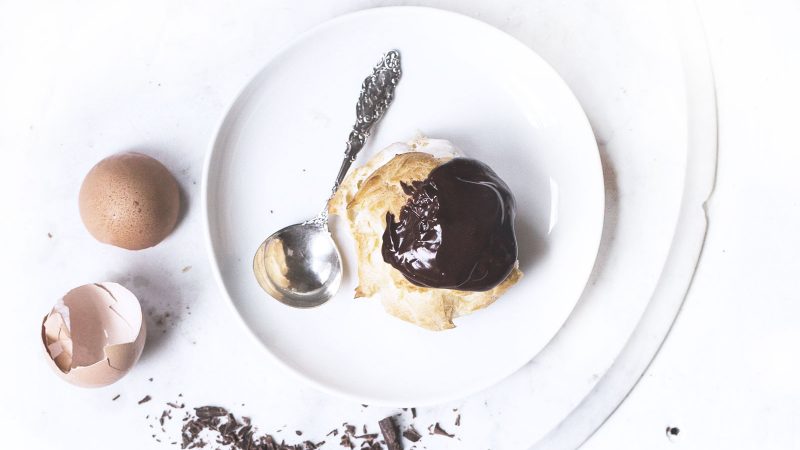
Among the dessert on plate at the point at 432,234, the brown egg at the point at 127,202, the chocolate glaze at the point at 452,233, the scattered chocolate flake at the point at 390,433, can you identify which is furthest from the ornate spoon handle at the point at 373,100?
the scattered chocolate flake at the point at 390,433

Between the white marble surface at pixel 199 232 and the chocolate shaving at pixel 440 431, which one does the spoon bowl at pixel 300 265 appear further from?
Answer: the chocolate shaving at pixel 440 431

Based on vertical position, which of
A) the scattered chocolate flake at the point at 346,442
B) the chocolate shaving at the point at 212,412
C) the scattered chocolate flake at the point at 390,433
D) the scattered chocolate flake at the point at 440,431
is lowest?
the chocolate shaving at the point at 212,412

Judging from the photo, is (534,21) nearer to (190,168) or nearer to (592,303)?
(592,303)

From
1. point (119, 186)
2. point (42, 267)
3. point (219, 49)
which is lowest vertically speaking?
point (42, 267)

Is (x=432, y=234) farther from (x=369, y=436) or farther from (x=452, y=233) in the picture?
(x=369, y=436)

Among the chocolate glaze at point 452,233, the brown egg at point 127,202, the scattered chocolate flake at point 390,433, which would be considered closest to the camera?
the chocolate glaze at point 452,233

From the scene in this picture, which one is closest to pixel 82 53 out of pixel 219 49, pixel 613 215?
pixel 219 49

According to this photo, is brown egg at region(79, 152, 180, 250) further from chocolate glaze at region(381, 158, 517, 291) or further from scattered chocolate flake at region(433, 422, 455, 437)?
scattered chocolate flake at region(433, 422, 455, 437)
